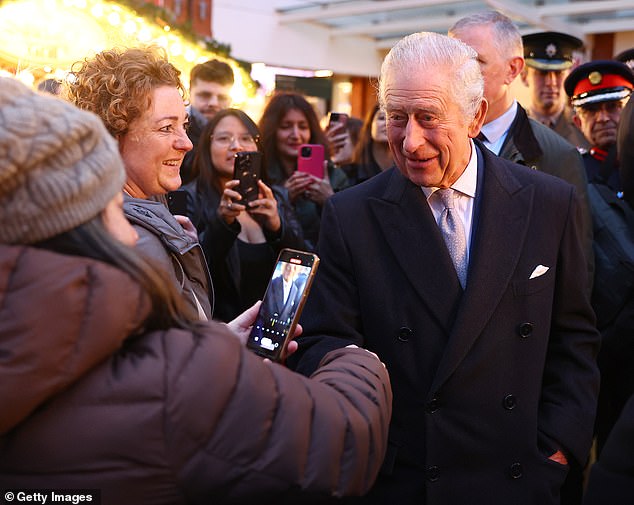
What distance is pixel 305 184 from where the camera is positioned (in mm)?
4477

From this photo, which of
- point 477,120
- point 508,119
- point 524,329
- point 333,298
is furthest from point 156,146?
point 508,119

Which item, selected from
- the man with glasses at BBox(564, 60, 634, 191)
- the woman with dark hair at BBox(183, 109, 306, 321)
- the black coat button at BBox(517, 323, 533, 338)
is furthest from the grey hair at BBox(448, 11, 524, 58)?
the black coat button at BBox(517, 323, 533, 338)

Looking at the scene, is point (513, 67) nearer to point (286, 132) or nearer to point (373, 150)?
point (286, 132)

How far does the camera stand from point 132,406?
1254 millimetres

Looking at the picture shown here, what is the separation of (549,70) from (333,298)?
3.33m

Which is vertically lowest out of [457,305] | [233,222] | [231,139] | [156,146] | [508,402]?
[508,402]

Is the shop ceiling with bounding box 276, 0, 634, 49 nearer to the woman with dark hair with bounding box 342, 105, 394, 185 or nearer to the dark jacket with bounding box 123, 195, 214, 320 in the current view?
the woman with dark hair with bounding box 342, 105, 394, 185

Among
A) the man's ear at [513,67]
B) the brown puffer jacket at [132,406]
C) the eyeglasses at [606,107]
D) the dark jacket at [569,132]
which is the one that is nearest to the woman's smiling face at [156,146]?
the brown puffer jacket at [132,406]

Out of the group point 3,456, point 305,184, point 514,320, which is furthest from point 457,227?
point 305,184

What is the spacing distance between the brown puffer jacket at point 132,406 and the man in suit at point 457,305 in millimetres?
785

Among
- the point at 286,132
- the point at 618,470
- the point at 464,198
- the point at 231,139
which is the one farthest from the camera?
the point at 286,132

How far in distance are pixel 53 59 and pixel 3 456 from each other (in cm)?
478

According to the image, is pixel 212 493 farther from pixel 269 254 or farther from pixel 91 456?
pixel 269 254

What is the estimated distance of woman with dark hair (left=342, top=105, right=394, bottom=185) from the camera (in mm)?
5363
